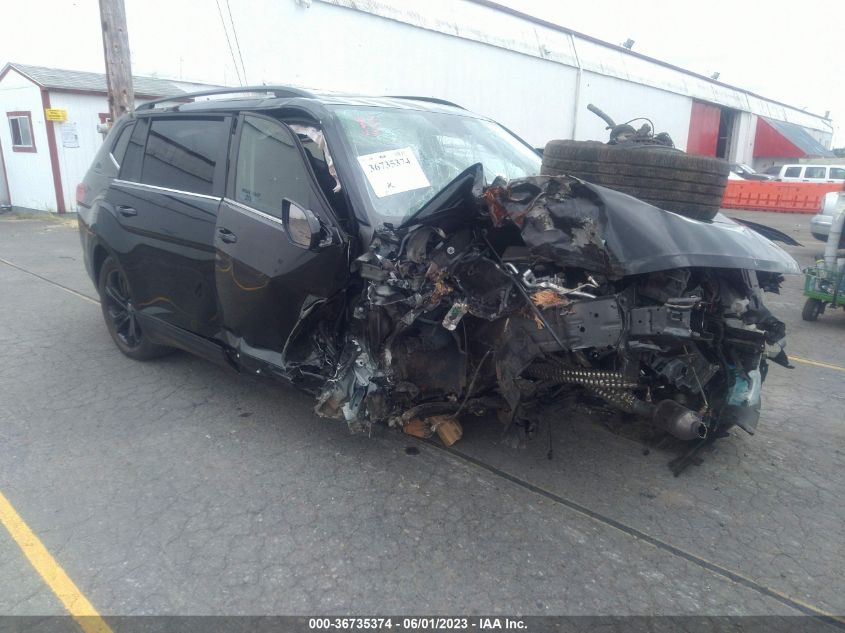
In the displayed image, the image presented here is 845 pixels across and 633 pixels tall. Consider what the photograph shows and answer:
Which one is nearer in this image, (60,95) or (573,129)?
(60,95)

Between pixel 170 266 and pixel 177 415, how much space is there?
3.29 feet

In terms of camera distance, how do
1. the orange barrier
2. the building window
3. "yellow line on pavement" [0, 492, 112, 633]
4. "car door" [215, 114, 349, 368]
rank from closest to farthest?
1. "yellow line on pavement" [0, 492, 112, 633]
2. "car door" [215, 114, 349, 368]
3. the building window
4. the orange barrier

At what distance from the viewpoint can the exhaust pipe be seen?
3129 millimetres

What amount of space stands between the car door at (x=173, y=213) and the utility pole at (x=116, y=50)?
5.64 meters

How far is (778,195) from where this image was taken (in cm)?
2292

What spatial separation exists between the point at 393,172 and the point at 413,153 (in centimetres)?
28

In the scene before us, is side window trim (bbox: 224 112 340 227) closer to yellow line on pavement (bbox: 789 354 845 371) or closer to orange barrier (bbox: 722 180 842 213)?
yellow line on pavement (bbox: 789 354 845 371)

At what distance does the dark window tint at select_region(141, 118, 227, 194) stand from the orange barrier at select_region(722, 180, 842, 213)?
20.9 m

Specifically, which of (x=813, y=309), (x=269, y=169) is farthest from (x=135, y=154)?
(x=813, y=309)

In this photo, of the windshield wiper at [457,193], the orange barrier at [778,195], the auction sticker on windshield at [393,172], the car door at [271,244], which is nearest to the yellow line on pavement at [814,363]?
the auction sticker on windshield at [393,172]

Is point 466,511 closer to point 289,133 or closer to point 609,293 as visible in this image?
point 609,293

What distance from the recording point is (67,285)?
834 centimetres

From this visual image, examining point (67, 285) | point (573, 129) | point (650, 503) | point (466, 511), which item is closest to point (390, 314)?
→ point (466, 511)

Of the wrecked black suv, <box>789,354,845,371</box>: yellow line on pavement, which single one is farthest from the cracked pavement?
<box>789,354,845,371</box>: yellow line on pavement
